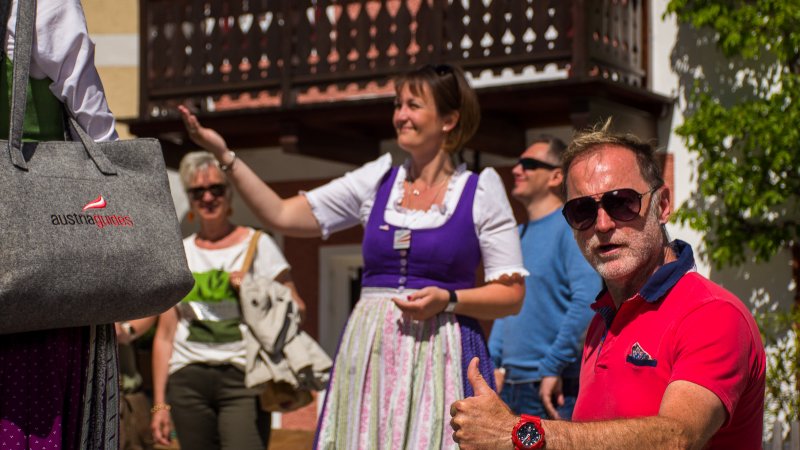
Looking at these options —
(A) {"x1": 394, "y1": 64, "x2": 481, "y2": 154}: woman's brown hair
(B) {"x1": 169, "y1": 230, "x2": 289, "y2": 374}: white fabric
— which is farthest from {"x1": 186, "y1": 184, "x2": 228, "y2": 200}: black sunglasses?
(A) {"x1": 394, "y1": 64, "x2": 481, "y2": 154}: woman's brown hair

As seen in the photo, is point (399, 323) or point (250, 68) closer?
point (399, 323)

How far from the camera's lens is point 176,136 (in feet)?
43.4

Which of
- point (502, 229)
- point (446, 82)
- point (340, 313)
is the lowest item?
point (340, 313)

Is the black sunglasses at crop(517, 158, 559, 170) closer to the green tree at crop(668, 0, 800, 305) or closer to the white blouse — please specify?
the white blouse

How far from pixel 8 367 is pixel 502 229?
76.8 inches

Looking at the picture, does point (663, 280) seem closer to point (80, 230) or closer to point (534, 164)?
point (80, 230)

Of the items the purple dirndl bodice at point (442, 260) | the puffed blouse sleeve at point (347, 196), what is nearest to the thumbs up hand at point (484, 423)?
the purple dirndl bodice at point (442, 260)

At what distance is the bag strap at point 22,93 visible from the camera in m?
2.91

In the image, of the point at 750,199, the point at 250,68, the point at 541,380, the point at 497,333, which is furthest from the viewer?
the point at 250,68

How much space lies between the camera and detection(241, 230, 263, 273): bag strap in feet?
21.1

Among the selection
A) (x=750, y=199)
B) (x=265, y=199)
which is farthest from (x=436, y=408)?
(x=750, y=199)

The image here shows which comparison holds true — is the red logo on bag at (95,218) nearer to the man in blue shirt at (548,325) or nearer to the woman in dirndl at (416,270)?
the woman in dirndl at (416,270)

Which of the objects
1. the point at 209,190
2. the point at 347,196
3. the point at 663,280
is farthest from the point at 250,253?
the point at 663,280

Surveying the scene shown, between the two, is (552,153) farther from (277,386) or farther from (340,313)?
(340,313)
